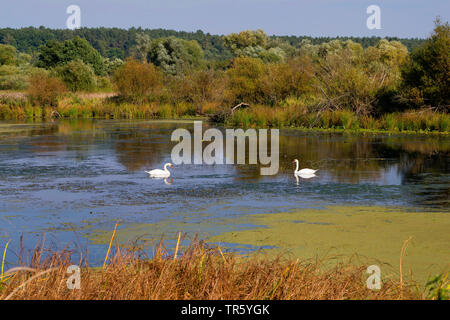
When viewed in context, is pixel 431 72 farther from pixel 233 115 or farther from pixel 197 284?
pixel 197 284

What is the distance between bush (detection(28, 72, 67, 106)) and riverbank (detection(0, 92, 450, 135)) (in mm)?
491

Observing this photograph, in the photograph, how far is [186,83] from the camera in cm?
3831

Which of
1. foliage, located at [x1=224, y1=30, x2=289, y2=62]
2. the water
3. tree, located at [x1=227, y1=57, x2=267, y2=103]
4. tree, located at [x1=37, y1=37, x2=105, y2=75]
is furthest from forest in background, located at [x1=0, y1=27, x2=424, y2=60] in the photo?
the water

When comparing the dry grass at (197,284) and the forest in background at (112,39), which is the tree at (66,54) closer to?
the forest in background at (112,39)

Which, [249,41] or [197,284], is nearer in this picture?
[197,284]

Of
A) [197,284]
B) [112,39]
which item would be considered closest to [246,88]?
[197,284]

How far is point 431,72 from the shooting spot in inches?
958

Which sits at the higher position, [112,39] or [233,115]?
[112,39]

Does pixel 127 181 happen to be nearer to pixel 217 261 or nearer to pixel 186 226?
pixel 186 226

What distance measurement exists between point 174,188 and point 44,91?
92.7 feet

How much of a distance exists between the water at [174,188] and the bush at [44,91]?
1799 cm

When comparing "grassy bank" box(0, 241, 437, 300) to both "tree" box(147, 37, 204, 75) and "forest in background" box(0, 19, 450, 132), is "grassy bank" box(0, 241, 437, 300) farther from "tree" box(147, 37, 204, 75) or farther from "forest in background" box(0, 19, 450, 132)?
"tree" box(147, 37, 204, 75)

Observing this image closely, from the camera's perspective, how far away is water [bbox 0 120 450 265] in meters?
8.69
